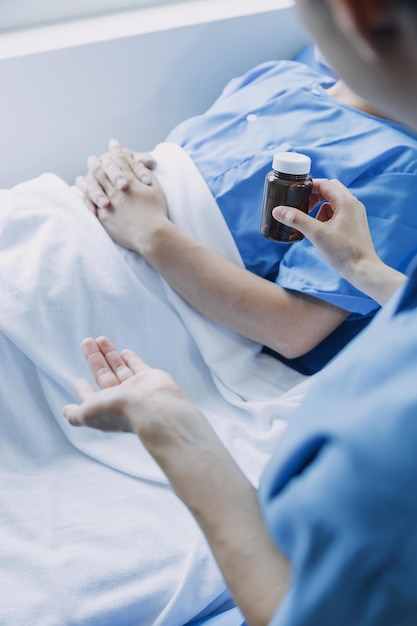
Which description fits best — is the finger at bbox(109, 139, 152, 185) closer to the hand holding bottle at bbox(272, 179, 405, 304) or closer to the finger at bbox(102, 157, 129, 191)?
the finger at bbox(102, 157, 129, 191)

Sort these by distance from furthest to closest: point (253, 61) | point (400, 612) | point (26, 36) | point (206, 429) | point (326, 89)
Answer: point (253, 61), point (26, 36), point (326, 89), point (206, 429), point (400, 612)

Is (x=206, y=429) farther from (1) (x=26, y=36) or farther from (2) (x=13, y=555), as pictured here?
(1) (x=26, y=36)

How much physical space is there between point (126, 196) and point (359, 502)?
905mm

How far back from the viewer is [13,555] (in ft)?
3.00

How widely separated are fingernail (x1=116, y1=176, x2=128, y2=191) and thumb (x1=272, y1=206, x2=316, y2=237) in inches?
15.5

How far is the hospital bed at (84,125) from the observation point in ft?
3.45

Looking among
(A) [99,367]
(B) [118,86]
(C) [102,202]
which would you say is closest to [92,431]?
(A) [99,367]

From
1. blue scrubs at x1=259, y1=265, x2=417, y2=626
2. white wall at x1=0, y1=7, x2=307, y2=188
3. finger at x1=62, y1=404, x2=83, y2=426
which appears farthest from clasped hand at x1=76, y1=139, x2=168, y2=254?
blue scrubs at x1=259, y1=265, x2=417, y2=626

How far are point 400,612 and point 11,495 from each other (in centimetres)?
65

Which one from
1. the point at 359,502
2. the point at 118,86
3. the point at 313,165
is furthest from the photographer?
the point at 118,86

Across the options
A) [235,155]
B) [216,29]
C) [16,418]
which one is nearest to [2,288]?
[16,418]

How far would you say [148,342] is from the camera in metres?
1.20

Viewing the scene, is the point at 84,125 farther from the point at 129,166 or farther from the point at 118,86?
the point at 129,166

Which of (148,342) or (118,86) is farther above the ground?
(118,86)
